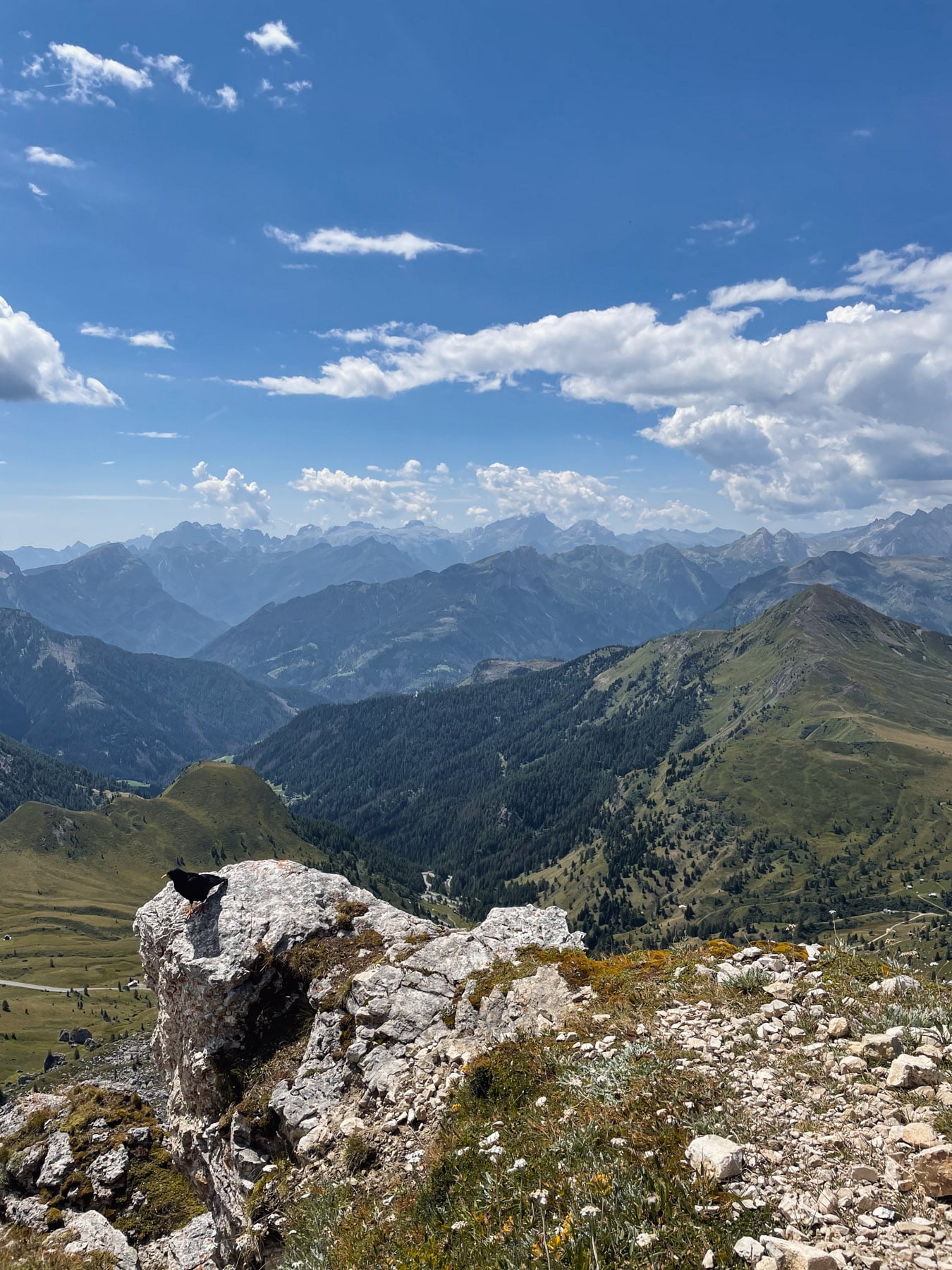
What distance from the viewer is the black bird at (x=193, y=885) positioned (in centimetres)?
2467

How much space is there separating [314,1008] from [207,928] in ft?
19.5

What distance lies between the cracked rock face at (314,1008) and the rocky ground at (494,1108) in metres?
0.09

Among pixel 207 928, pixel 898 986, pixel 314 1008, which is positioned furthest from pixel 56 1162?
pixel 898 986

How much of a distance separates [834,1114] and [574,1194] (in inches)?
167

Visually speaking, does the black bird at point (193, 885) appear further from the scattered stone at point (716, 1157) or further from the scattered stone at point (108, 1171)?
the scattered stone at point (716, 1157)

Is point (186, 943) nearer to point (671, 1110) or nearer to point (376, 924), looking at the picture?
point (376, 924)

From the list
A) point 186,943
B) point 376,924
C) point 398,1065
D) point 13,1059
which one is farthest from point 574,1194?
point 13,1059

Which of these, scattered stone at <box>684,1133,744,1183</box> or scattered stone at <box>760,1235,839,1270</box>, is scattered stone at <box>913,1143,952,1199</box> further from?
scattered stone at <box>684,1133,744,1183</box>

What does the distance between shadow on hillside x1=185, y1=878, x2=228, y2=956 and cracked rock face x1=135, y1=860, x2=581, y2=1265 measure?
6 centimetres

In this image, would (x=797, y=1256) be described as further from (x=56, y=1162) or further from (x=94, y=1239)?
(x=56, y=1162)

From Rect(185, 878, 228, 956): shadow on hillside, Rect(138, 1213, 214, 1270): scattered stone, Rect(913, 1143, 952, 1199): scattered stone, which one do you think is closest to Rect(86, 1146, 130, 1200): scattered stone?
Rect(138, 1213, 214, 1270): scattered stone

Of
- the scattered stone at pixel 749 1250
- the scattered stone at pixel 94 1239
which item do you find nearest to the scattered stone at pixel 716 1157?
the scattered stone at pixel 749 1250

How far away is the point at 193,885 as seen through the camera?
24.9 meters

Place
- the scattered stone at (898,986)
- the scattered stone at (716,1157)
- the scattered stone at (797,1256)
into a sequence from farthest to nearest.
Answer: the scattered stone at (898,986) → the scattered stone at (716,1157) → the scattered stone at (797,1256)
